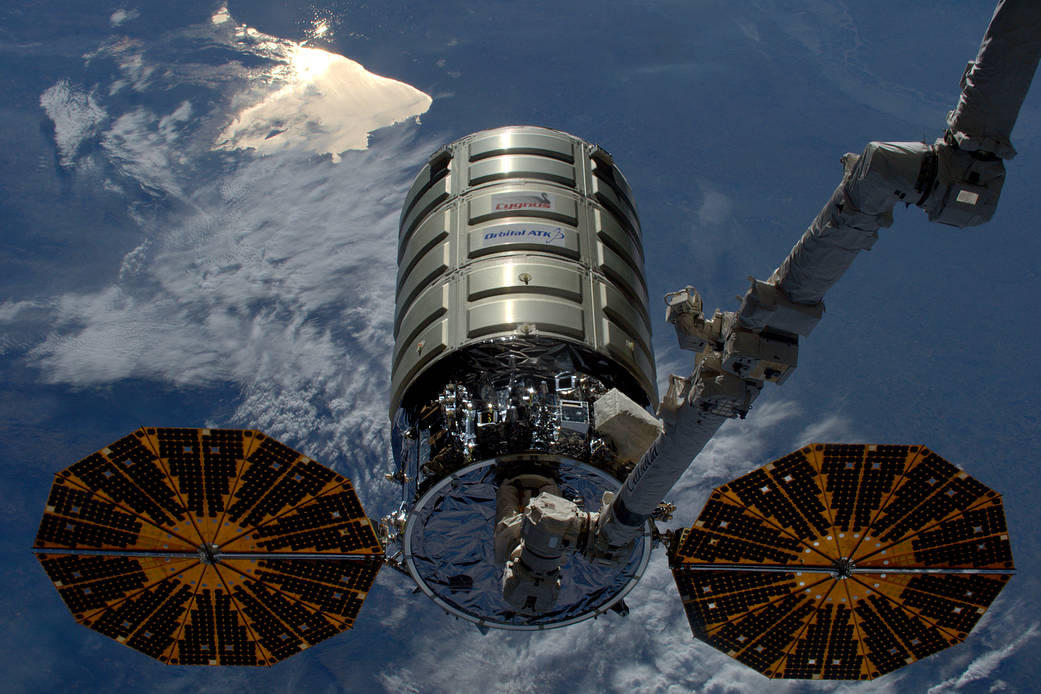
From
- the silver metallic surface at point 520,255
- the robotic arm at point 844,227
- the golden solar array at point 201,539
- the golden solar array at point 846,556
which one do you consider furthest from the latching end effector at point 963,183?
the golden solar array at point 201,539

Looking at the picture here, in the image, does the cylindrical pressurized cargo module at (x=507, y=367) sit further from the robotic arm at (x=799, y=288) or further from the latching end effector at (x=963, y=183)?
the latching end effector at (x=963, y=183)

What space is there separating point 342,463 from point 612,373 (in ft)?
46.6

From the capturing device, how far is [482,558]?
57.6 feet

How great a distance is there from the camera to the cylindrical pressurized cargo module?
16.8m

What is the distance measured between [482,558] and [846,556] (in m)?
5.99

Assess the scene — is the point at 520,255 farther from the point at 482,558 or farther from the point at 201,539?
the point at 201,539

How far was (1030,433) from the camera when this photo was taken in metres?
35.1

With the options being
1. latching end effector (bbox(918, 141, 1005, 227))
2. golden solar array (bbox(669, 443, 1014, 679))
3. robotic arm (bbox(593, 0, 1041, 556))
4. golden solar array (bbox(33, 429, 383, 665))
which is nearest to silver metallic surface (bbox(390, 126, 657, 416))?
golden solar array (bbox(33, 429, 383, 665))

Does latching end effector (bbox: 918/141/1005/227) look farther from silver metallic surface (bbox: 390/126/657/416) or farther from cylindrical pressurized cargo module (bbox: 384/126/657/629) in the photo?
silver metallic surface (bbox: 390/126/657/416)

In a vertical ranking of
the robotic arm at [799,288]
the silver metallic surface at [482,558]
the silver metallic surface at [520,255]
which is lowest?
the silver metallic surface at [482,558]

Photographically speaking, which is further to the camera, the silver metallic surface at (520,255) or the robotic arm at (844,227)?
the silver metallic surface at (520,255)

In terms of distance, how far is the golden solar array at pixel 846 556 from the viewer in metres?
16.0

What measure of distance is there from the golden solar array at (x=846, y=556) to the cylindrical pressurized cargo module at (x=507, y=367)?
148 cm

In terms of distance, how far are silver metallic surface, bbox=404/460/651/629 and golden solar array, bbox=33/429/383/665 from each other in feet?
3.71
